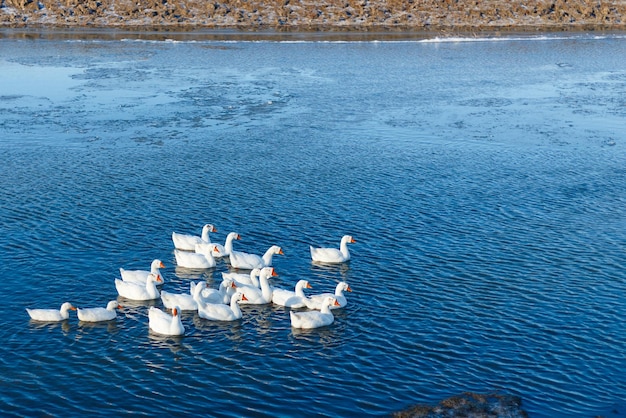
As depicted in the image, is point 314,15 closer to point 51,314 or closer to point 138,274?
point 138,274

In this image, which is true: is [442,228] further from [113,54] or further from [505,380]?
[113,54]

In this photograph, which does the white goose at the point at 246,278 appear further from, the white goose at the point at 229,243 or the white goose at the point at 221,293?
the white goose at the point at 229,243

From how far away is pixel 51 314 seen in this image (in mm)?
28406

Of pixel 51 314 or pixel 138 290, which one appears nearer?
pixel 51 314

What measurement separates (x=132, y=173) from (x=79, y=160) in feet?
14.4

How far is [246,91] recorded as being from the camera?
226 ft

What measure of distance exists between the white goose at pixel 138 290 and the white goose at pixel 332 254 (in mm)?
6675

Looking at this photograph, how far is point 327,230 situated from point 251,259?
5.02 m

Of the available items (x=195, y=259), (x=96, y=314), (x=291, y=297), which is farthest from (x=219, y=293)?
(x=96, y=314)

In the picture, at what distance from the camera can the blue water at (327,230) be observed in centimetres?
2500

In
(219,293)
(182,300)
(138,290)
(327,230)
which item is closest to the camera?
(182,300)

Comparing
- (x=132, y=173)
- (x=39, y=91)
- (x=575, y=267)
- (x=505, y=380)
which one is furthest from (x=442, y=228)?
(x=39, y=91)

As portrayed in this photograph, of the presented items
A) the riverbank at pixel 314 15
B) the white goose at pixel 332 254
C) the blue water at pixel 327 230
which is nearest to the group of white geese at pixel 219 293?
the white goose at pixel 332 254

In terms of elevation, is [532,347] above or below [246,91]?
below
